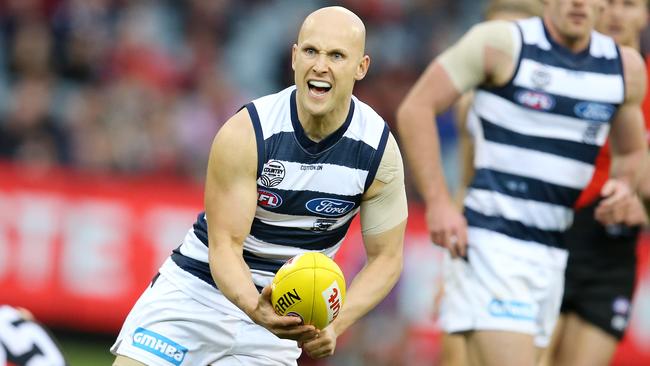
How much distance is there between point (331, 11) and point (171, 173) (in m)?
7.88

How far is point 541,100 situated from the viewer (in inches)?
264

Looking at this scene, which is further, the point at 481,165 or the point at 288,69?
the point at 288,69

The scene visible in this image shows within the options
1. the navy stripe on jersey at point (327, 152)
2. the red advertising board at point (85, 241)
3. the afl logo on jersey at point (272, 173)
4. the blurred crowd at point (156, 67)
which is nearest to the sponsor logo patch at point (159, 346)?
the afl logo on jersey at point (272, 173)

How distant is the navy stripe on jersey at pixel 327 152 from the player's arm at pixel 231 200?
0.11 metres

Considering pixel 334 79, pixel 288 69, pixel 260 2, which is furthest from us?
pixel 260 2

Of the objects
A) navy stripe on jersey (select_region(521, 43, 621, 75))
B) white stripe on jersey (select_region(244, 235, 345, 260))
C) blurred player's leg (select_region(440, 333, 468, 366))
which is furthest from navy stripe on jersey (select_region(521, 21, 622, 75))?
white stripe on jersey (select_region(244, 235, 345, 260))

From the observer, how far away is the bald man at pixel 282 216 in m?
5.35

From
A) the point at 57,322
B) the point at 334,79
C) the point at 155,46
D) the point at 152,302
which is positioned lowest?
the point at 57,322

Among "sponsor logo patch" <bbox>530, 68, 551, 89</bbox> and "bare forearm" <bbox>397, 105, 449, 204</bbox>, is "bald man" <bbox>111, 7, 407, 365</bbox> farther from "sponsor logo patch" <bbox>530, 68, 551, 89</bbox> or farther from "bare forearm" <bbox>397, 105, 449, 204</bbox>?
"sponsor logo patch" <bbox>530, 68, 551, 89</bbox>

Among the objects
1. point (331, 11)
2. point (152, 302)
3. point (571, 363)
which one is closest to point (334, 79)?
point (331, 11)

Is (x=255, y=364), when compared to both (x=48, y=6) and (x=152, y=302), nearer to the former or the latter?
(x=152, y=302)

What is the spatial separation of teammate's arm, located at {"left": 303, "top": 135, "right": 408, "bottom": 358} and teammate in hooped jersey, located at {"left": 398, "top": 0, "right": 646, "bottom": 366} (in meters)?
1.08

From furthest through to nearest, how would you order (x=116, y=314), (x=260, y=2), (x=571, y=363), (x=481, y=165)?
(x=260, y=2)
(x=116, y=314)
(x=571, y=363)
(x=481, y=165)

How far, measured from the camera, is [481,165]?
22.6 feet
